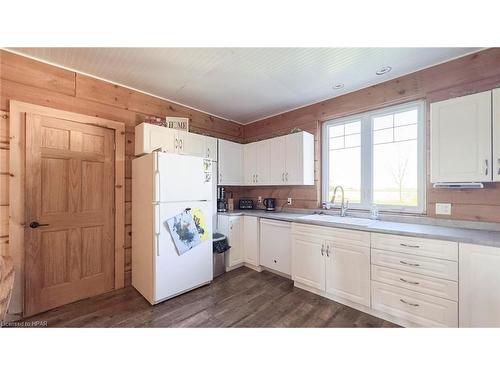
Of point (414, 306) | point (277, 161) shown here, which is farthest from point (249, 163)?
point (414, 306)

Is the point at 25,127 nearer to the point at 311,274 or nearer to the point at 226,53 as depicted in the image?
the point at 226,53

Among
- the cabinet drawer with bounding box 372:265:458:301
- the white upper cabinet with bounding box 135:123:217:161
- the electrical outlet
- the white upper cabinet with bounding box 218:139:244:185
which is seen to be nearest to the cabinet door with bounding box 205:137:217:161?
the white upper cabinet with bounding box 135:123:217:161

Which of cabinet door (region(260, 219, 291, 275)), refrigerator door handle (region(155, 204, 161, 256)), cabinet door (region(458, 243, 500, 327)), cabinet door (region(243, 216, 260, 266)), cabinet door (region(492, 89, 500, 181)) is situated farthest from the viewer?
cabinet door (region(243, 216, 260, 266))

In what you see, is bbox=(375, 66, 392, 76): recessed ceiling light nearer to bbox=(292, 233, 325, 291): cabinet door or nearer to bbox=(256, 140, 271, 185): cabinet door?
bbox=(256, 140, 271, 185): cabinet door

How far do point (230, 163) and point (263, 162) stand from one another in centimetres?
56

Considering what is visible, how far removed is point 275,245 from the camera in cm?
290

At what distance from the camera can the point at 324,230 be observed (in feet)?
7.60

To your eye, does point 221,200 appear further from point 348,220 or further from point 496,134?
point 496,134

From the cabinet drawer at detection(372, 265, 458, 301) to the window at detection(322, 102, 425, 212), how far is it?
845mm

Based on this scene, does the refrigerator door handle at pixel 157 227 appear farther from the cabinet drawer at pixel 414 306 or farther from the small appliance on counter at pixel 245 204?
the cabinet drawer at pixel 414 306

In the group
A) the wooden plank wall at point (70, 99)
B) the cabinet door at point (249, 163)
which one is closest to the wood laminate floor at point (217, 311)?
the wooden plank wall at point (70, 99)

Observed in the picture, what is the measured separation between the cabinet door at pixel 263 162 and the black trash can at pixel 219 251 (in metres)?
1.13

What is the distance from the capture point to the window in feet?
7.66

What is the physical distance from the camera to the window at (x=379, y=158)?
7.66 ft
